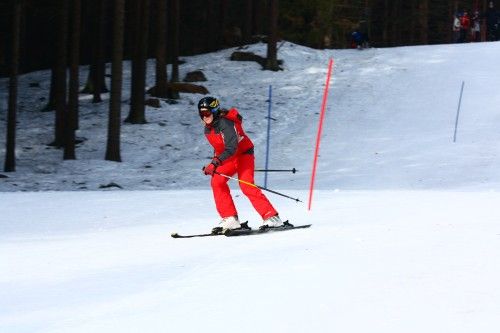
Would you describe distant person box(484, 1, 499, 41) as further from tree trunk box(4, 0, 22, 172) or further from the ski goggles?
the ski goggles

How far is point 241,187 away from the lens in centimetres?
1157

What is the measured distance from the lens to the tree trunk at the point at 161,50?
30594 millimetres

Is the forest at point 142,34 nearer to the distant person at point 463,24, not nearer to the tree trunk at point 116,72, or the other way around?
the tree trunk at point 116,72

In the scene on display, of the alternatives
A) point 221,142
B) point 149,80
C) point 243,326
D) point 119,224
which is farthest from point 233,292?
point 149,80

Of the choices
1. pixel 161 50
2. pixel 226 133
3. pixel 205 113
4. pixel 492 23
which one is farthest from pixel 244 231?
pixel 492 23

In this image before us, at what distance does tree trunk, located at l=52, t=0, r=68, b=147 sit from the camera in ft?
91.2

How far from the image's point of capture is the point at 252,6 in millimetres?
46625

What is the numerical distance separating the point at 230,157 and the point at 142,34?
18.7 metres

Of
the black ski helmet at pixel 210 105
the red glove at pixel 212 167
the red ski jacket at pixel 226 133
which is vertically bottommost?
the red glove at pixel 212 167

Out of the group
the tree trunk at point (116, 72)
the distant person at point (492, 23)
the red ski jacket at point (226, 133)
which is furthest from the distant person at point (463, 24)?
the red ski jacket at point (226, 133)

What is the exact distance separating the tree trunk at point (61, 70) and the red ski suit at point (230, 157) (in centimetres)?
1723

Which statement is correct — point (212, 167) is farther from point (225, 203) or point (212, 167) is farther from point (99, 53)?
point (99, 53)

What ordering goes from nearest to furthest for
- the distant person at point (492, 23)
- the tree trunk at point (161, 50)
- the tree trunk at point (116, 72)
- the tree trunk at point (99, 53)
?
the tree trunk at point (116, 72), the tree trunk at point (161, 50), the tree trunk at point (99, 53), the distant person at point (492, 23)

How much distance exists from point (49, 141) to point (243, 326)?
24690 mm
